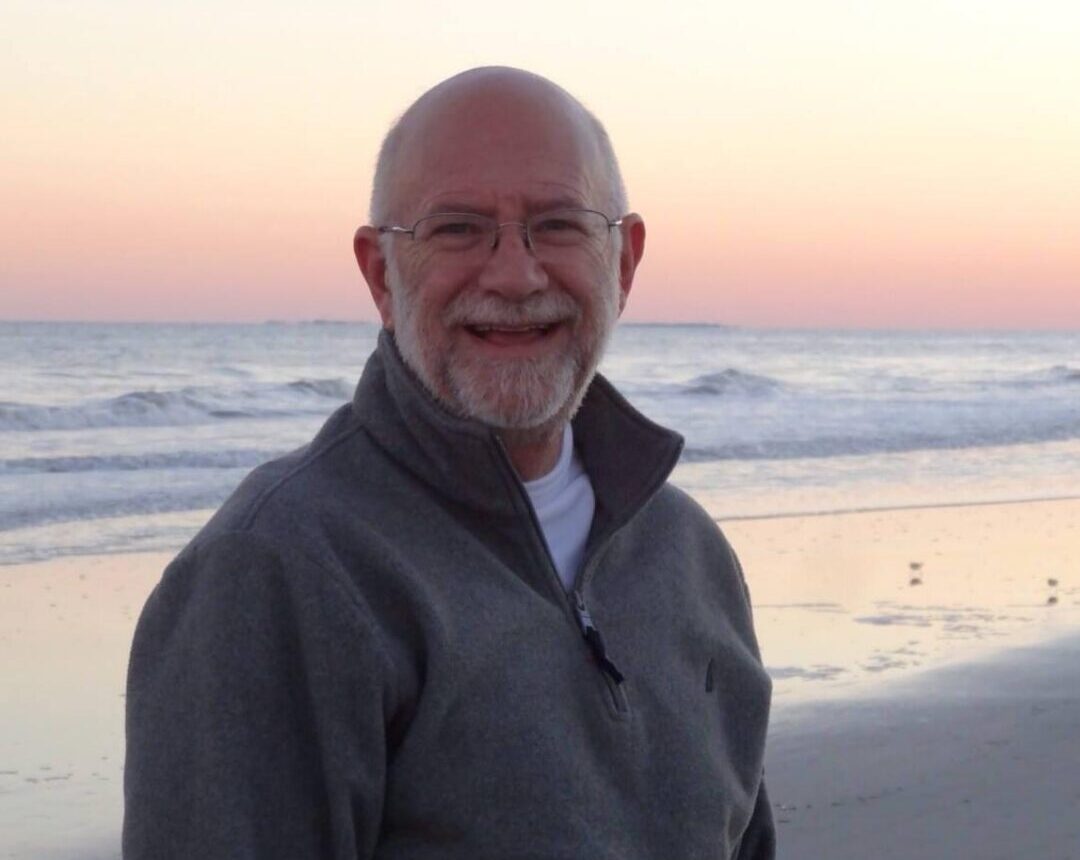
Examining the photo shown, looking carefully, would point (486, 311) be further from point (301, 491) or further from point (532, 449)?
point (301, 491)

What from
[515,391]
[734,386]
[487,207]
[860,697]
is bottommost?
[734,386]

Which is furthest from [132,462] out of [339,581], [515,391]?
[339,581]

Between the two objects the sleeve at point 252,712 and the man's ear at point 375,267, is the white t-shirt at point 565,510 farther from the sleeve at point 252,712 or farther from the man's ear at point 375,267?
the sleeve at point 252,712

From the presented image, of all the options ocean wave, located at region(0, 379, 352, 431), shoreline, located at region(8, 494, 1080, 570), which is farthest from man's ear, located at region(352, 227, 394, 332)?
ocean wave, located at region(0, 379, 352, 431)

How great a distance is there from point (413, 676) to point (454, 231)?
56 cm

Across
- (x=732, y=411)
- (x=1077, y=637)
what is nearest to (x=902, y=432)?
(x=732, y=411)

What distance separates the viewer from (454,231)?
2.04 m

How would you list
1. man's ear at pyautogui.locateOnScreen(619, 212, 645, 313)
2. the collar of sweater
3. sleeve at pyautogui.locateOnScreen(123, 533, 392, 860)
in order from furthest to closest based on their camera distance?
1. man's ear at pyautogui.locateOnScreen(619, 212, 645, 313)
2. the collar of sweater
3. sleeve at pyautogui.locateOnScreen(123, 533, 392, 860)

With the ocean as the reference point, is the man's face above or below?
above

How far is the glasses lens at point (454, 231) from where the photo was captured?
6.67 ft

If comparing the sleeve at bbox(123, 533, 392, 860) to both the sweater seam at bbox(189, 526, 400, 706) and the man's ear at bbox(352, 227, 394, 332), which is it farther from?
the man's ear at bbox(352, 227, 394, 332)

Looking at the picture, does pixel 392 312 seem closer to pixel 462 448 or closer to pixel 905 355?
pixel 462 448

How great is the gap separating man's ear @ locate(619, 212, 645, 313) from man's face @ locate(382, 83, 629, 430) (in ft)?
0.39

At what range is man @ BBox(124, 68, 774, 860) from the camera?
1.71 metres
